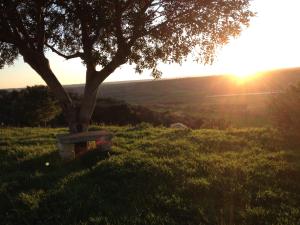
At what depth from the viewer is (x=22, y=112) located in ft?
136

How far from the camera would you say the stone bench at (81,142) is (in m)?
13.8

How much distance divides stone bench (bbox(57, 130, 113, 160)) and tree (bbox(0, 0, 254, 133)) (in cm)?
128

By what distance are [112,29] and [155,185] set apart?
6.45m

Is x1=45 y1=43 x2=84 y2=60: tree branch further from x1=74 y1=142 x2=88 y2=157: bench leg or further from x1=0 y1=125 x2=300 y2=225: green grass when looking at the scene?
x1=74 y1=142 x2=88 y2=157: bench leg

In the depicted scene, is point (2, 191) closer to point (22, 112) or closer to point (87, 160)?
point (87, 160)

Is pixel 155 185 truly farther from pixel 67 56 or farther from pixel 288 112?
pixel 288 112

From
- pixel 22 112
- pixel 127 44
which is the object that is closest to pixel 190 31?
pixel 127 44

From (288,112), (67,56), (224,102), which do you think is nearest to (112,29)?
(67,56)

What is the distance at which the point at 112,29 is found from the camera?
14.9 meters

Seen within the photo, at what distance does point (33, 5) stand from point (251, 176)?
9.34m

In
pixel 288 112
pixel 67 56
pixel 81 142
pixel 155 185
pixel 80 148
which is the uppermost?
pixel 67 56

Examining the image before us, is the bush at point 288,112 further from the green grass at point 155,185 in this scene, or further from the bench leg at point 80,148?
the bench leg at point 80,148

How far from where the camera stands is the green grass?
911 centimetres

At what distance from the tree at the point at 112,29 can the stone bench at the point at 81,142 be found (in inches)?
50.4
